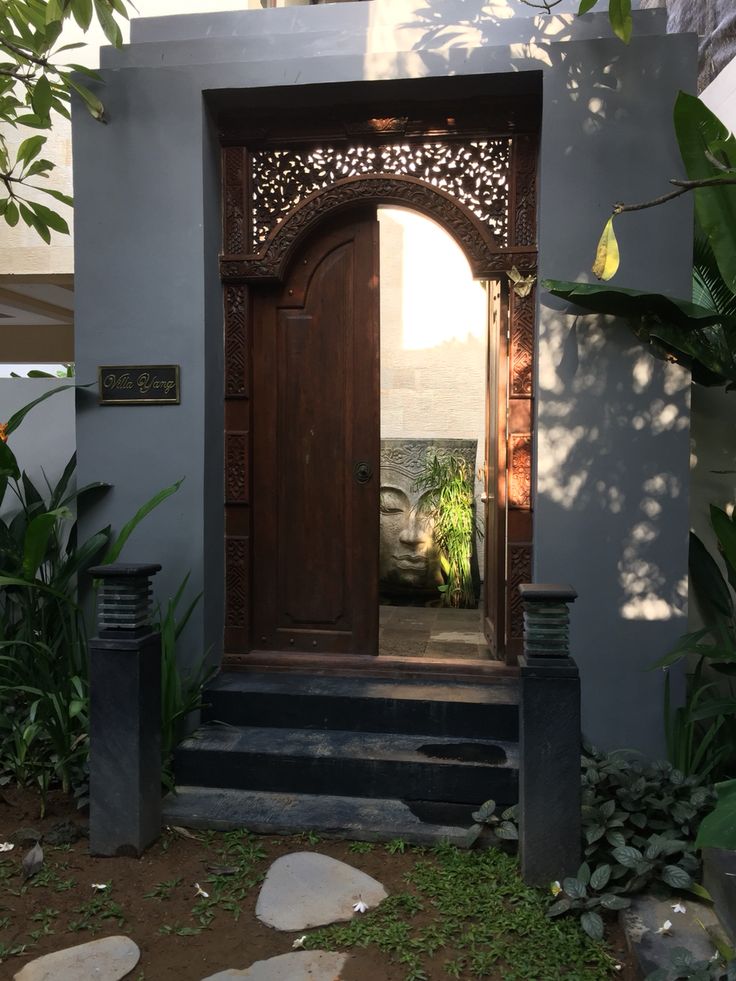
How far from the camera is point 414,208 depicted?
400 centimetres

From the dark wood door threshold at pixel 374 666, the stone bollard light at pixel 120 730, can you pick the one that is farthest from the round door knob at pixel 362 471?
the stone bollard light at pixel 120 730

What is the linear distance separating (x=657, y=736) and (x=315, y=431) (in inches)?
92.8

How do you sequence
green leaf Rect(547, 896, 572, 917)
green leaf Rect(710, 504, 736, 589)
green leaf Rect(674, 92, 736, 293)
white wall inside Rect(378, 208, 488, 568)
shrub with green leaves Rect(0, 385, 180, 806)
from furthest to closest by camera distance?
white wall inside Rect(378, 208, 488, 568) → shrub with green leaves Rect(0, 385, 180, 806) → green leaf Rect(710, 504, 736, 589) → green leaf Rect(674, 92, 736, 293) → green leaf Rect(547, 896, 572, 917)

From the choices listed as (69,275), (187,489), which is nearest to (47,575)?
(187,489)

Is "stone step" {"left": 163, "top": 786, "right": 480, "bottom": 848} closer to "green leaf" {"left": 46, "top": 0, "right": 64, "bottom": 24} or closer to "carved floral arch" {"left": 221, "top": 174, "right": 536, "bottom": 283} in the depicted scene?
"carved floral arch" {"left": 221, "top": 174, "right": 536, "bottom": 283}

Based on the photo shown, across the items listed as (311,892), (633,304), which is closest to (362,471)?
(633,304)

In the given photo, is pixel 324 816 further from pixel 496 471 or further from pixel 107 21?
pixel 107 21

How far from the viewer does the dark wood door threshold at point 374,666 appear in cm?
400

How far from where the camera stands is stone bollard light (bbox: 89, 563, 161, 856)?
309cm

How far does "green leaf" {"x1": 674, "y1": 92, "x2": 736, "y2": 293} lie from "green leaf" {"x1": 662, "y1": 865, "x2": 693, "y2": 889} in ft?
7.39

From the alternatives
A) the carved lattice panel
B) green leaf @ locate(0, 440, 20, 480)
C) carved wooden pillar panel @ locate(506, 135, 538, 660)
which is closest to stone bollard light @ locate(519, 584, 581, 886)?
carved wooden pillar panel @ locate(506, 135, 538, 660)

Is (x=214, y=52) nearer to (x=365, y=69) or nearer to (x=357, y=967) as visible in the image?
(x=365, y=69)

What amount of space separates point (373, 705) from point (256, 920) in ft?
4.00

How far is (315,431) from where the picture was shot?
4.25 metres
